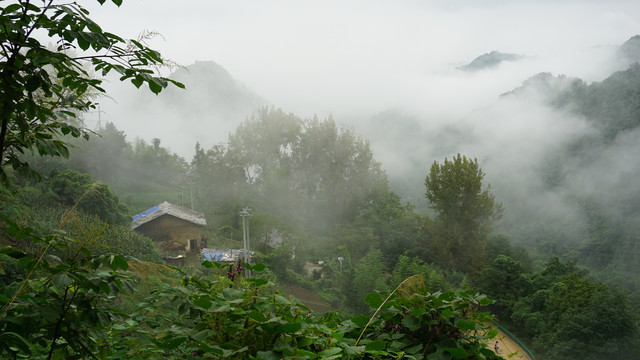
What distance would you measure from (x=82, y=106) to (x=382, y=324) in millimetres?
771

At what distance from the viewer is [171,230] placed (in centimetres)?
1012

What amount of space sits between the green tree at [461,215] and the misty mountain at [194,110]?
8836 millimetres

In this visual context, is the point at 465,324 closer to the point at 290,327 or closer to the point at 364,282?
the point at 290,327

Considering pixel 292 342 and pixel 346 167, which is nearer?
pixel 292 342

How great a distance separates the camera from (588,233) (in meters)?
12.4

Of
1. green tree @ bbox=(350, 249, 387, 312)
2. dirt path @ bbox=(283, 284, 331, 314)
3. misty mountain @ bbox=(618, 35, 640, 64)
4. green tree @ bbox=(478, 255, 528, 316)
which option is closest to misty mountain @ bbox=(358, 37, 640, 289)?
misty mountain @ bbox=(618, 35, 640, 64)

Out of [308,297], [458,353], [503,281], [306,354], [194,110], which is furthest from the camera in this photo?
[194,110]

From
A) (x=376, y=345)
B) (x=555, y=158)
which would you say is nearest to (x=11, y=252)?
(x=376, y=345)

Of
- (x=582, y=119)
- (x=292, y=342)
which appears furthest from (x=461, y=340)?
(x=582, y=119)

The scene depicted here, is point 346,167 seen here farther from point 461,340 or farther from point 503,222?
point 461,340

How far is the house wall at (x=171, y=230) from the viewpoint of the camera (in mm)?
9875

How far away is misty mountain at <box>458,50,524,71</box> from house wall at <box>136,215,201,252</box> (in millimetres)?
29676

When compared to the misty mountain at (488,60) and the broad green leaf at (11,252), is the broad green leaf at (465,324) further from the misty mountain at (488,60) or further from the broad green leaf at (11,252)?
the misty mountain at (488,60)

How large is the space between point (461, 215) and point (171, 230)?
8018 mm
